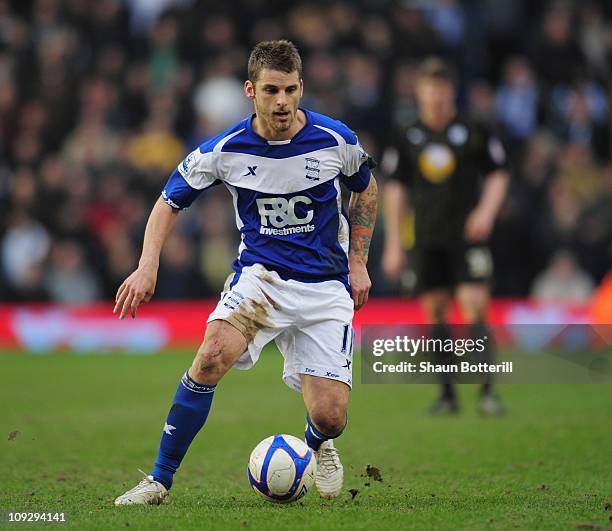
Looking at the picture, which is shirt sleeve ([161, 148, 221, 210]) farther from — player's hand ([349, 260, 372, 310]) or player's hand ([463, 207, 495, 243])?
player's hand ([463, 207, 495, 243])

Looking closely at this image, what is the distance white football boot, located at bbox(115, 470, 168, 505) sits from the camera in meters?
5.75

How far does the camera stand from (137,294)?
5742 millimetres

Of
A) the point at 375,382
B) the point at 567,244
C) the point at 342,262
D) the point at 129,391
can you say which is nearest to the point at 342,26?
the point at 567,244

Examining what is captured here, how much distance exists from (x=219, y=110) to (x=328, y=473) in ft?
38.1

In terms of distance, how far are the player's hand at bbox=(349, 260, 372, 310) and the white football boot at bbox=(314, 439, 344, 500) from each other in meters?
0.84

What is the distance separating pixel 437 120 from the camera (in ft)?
33.5

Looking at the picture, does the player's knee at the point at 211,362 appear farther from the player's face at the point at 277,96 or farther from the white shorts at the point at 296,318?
the player's face at the point at 277,96

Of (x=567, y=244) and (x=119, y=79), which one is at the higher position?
(x=119, y=79)

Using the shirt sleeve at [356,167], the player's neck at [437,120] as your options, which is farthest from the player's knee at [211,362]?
the player's neck at [437,120]

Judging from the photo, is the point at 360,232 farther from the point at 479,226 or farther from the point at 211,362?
the point at 479,226

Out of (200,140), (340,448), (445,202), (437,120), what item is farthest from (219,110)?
(340,448)

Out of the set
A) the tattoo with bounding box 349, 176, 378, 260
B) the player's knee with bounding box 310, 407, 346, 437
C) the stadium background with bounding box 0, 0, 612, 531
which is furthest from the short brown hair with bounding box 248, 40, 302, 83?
the stadium background with bounding box 0, 0, 612, 531

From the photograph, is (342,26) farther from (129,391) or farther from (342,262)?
(342,262)

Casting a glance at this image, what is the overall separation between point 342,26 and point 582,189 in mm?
4608
